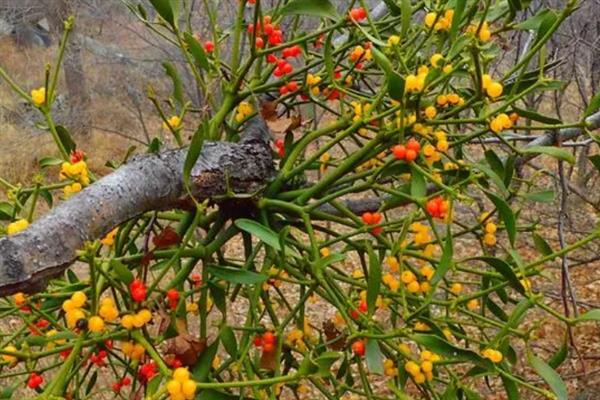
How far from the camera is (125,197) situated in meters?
0.64

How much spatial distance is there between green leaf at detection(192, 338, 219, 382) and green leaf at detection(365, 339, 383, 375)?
0.15 meters

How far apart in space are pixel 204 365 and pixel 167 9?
34 centimetres

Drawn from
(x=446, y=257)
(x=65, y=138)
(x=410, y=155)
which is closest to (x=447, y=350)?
(x=446, y=257)

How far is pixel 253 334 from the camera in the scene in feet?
2.78

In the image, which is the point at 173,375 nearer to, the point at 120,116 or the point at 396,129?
the point at 396,129

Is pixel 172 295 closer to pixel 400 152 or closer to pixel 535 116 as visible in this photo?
pixel 400 152

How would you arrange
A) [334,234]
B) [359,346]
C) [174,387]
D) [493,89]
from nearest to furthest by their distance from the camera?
[174,387] → [493,89] → [359,346] → [334,234]

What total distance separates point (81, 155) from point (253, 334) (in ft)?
0.91

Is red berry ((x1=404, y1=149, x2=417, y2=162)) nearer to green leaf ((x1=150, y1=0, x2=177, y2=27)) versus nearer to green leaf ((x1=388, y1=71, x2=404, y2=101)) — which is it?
green leaf ((x1=388, y1=71, x2=404, y2=101))

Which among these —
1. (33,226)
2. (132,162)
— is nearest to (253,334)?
(132,162)

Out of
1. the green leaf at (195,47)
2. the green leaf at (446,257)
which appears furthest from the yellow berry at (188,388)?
the green leaf at (195,47)

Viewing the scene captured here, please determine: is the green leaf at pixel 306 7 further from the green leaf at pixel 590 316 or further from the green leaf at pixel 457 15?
the green leaf at pixel 590 316

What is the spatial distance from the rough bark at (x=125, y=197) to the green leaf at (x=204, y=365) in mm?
149

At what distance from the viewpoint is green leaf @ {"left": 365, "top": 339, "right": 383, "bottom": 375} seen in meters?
0.69
